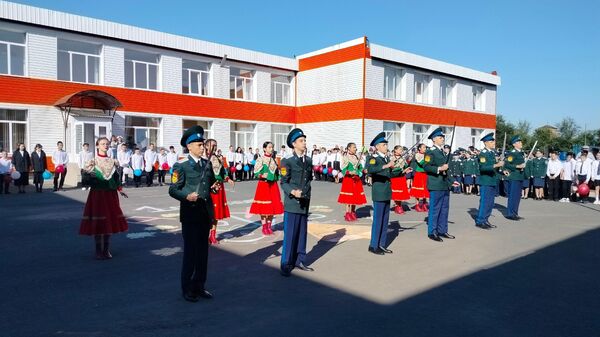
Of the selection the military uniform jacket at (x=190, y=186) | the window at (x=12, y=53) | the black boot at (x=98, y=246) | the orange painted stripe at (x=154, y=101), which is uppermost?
the window at (x=12, y=53)

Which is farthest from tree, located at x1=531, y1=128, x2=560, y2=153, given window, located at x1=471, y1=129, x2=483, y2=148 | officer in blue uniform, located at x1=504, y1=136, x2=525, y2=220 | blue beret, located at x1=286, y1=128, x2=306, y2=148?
blue beret, located at x1=286, y1=128, x2=306, y2=148

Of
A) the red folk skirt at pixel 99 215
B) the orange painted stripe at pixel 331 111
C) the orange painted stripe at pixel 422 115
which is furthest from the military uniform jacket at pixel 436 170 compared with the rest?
the orange painted stripe at pixel 422 115

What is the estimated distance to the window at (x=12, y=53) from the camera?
66.2 feet

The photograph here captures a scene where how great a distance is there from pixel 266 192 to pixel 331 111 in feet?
71.1

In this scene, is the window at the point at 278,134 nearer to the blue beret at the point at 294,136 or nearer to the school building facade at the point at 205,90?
the school building facade at the point at 205,90

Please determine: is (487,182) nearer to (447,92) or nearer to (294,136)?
(294,136)

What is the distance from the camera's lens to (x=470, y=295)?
17.5 feet

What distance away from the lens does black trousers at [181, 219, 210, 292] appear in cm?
511

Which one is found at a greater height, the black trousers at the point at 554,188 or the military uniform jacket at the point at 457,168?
the military uniform jacket at the point at 457,168

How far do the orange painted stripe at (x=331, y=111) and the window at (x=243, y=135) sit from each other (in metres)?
4.24

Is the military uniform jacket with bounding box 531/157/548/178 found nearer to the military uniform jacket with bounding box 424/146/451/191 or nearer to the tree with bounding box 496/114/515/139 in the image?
the military uniform jacket with bounding box 424/146/451/191

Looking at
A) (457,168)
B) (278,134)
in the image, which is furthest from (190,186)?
(278,134)

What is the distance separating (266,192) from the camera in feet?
30.5

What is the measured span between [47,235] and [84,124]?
1474 centimetres
